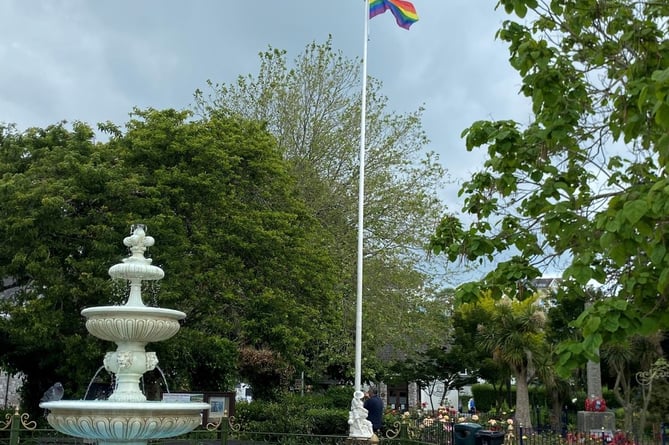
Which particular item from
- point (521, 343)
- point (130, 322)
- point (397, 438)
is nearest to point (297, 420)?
point (397, 438)

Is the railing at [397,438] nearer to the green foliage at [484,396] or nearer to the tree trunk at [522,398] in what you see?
the tree trunk at [522,398]

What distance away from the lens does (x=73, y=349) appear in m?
18.7

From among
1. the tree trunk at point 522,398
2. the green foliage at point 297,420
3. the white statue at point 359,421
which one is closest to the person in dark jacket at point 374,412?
the white statue at point 359,421

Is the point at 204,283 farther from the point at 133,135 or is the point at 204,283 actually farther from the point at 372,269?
the point at 372,269

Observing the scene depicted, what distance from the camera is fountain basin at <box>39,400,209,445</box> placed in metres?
8.83

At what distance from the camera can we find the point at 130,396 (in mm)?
10039

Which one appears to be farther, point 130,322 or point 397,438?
point 397,438

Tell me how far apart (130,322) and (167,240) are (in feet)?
33.0

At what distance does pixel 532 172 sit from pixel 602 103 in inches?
45.4

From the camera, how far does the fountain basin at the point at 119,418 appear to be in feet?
29.0

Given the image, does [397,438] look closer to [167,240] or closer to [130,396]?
[130,396]

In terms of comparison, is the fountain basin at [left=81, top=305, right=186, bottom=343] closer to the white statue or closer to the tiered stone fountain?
the tiered stone fountain

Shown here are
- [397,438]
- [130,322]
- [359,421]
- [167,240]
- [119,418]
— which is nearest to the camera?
[119,418]

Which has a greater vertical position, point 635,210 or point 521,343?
point 635,210
